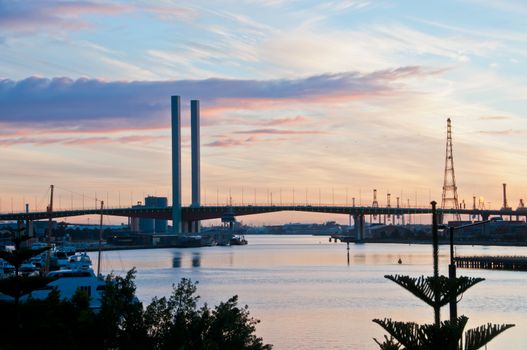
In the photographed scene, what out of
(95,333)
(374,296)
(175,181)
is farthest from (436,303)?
(175,181)

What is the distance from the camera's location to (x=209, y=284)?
8269 cm

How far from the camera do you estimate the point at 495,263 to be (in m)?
118

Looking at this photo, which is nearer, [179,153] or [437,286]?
[437,286]

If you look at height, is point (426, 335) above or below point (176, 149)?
below

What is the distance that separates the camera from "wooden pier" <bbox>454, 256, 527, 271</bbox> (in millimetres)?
114438

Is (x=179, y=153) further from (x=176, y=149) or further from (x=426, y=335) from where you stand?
(x=426, y=335)

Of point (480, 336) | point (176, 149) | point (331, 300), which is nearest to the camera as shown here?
point (480, 336)

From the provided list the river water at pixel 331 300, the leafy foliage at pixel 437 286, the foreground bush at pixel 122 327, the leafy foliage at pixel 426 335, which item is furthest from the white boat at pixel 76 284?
the leafy foliage at pixel 426 335

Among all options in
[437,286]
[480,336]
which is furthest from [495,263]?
[480,336]

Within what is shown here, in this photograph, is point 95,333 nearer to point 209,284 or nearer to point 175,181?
point 209,284

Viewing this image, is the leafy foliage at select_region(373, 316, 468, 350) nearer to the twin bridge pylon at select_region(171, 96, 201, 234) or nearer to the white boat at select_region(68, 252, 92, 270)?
→ the white boat at select_region(68, 252, 92, 270)

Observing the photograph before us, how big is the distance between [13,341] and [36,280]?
99.5 inches

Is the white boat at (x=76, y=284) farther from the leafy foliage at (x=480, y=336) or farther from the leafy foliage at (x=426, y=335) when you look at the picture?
the leafy foliage at (x=480, y=336)

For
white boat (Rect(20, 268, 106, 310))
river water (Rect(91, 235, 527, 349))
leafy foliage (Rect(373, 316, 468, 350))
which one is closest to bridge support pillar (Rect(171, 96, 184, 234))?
river water (Rect(91, 235, 527, 349))
